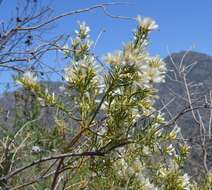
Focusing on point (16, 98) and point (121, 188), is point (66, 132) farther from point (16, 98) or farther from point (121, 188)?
point (16, 98)

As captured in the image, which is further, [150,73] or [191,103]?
[191,103]

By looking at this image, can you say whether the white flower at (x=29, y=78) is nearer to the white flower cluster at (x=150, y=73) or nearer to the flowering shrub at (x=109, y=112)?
the flowering shrub at (x=109, y=112)

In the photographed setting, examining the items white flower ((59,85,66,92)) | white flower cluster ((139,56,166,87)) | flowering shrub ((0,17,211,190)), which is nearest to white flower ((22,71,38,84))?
flowering shrub ((0,17,211,190))

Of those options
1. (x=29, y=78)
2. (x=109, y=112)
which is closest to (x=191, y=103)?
(x=109, y=112)

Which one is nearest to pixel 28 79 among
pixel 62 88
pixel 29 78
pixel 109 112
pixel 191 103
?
pixel 29 78

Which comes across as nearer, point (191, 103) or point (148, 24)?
point (148, 24)

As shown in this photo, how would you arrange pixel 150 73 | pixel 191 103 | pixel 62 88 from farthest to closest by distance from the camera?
pixel 191 103 < pixel 62 88 < pixel 150 73

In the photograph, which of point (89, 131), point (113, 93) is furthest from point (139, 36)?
point (89, 131)

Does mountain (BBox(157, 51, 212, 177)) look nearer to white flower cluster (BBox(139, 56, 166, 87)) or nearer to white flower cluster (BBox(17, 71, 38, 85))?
white flower cluster (BBox(139, 56, 166, 87))

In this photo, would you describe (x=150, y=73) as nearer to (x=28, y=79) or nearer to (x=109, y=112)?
(x=109, y=112)

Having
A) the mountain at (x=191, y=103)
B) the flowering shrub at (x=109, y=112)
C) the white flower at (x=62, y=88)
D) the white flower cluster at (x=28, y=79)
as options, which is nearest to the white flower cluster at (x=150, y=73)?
the flowering shrub at (x=109, y=112)

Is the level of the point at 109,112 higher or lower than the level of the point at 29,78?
lower

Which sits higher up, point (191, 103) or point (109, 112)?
point (191, 103)

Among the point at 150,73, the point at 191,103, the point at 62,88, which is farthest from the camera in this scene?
the point at 191,103
